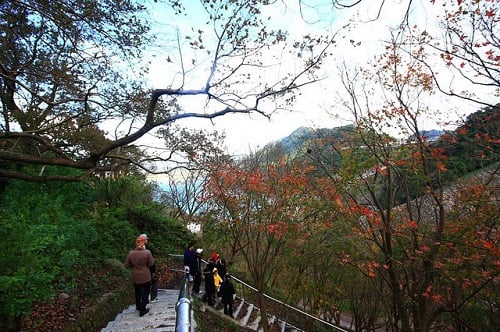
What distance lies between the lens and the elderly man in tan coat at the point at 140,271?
6.13m

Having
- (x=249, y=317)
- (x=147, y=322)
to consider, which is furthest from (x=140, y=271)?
(x=249, y=317)

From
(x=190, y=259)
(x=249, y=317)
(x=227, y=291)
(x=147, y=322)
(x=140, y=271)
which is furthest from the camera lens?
(x=249, y=317)

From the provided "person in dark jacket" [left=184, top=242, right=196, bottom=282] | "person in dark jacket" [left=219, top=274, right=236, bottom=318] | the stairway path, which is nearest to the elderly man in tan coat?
the stairway path

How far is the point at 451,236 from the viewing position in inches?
329

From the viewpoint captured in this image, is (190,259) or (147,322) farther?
(190,259)

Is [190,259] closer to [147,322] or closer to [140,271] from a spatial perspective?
[140,271]

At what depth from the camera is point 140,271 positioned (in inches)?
242

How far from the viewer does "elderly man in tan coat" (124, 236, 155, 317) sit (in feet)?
20.1

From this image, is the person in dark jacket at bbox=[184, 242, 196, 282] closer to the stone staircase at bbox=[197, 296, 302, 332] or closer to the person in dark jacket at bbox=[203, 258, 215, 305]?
the person in dark jacket at bbox=[203, 258, 215, 305]

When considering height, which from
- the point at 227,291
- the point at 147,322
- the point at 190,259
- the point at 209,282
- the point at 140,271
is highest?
the point at 140,271

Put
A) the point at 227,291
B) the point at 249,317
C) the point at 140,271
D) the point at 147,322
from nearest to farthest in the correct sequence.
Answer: the point at 147,322
the point at 140,271
the point at 227,291
the point at 249,317

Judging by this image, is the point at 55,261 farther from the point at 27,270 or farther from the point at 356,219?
the point at 356,219

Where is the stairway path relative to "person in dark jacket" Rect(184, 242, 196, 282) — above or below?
below

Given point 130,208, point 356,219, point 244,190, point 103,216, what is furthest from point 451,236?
point 130,208
